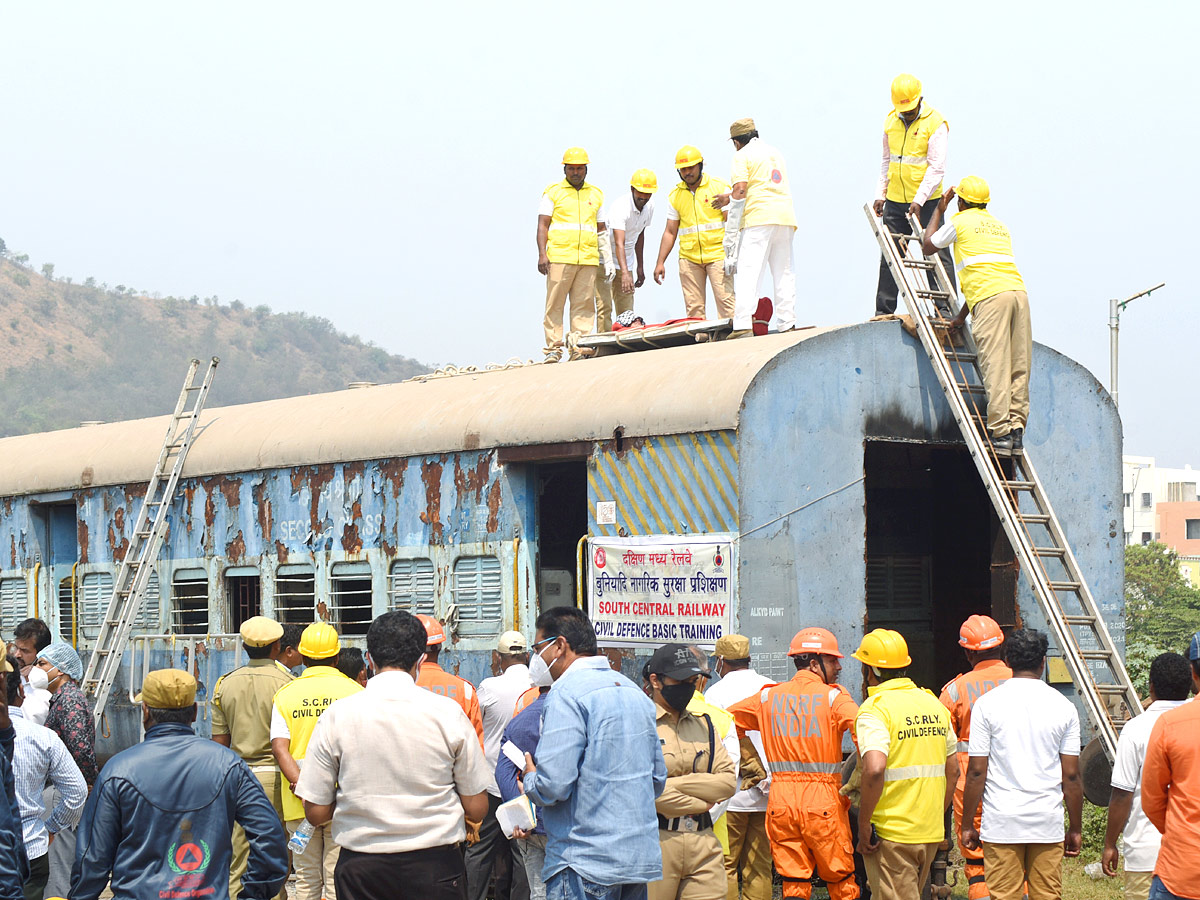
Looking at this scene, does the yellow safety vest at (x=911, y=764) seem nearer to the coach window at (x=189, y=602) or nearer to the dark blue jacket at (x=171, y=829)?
the dark blue jacket at (x=171, y=829)

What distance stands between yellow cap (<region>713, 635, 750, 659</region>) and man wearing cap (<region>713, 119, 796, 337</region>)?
10.9 ft

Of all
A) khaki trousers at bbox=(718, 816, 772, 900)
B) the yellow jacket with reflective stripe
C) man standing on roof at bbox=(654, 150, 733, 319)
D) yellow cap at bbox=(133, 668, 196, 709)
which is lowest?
khaki trousers at bbox=(718, 816, 772, 900)

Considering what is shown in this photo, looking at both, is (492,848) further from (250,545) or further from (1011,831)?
(250,545)

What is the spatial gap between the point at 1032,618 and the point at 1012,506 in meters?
1.01

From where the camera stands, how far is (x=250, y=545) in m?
12.1

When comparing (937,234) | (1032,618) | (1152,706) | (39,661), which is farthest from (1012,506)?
(39,661)

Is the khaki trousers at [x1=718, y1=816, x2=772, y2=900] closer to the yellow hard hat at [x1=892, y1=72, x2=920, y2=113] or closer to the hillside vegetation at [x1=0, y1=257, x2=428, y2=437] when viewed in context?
the yellow hard hat at [x1=892, y1=72, x2=920, y2=113]

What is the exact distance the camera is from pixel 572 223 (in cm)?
1242

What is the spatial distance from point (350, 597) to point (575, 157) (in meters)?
3.77

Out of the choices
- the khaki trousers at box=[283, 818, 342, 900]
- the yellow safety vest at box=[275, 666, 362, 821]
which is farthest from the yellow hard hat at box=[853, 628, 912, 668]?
the khaki trousers at box=[283, 818, 342, 900]

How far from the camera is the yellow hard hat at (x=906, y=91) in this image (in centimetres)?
1032

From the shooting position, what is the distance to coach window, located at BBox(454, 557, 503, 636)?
10195mm

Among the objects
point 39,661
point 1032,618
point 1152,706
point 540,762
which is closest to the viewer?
point 540,762

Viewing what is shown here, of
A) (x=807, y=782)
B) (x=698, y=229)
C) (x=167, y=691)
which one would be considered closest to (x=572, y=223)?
(x=698, y=229)
